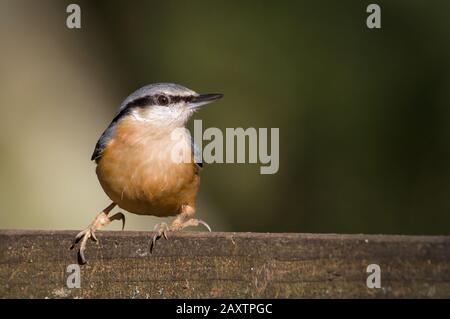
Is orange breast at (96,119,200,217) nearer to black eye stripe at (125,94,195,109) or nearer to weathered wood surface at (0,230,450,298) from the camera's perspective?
black eye stripe at (125,94,195,109)

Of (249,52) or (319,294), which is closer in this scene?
(319,294)

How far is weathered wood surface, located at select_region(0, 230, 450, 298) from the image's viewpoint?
10.3 feet

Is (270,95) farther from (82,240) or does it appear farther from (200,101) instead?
(82,240)

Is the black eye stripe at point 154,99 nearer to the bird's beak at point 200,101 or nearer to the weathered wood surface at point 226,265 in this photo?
the bird's beak at point 200,101

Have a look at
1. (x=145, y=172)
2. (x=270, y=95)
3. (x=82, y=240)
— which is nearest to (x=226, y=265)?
(x=82, y=240)

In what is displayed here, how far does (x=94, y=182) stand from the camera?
6895mm

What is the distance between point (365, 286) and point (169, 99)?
2.32m

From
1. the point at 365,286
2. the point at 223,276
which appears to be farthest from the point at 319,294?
the point at 223,276

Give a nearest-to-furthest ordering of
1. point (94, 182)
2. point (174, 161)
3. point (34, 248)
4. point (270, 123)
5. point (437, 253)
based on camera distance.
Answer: point (437, 253)
point (34, 248)
point (174, 161)
point (94, 182)
point (270, 123)

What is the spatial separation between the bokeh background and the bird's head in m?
1.85

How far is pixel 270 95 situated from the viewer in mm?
7488

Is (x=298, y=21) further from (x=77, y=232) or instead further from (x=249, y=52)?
(x=77, y=232)

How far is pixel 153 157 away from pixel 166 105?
43 cm

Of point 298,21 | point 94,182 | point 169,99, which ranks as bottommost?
point 94,182
